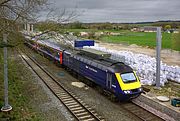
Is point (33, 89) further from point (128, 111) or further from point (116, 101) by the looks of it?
point (128, 111)

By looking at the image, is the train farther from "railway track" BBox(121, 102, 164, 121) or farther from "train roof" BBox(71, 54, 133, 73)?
"railway track" BBox(121, 102, 164, 121)

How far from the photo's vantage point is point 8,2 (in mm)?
11117

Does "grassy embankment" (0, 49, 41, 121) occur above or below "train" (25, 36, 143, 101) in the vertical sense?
below

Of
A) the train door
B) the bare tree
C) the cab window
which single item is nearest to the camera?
the bare tree

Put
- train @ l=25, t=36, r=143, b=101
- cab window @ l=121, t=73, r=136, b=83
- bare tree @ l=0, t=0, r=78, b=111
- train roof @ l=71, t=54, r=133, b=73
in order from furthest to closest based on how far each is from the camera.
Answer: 1. train roof @ l=71, t=54, r=133, b=73
2. cab window @ l=121, t=73, r=136, b=83
3. train @ l=25, t=36, r=143, b=101
4. bare tree @ l=0, t=0, r=78, b=111

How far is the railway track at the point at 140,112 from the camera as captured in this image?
15.0 metres

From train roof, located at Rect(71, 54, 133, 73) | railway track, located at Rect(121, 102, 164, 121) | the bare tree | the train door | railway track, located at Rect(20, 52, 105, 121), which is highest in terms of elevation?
the bare tree

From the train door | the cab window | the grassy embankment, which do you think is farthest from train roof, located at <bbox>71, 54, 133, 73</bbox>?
the grassy embankment

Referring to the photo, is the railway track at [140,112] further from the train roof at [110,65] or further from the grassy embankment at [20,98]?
the grassy embankment at [20,98]

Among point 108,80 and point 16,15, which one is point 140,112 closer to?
point 108,80

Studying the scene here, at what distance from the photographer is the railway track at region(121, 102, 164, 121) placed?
15.0 metres

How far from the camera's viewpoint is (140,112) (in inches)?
635

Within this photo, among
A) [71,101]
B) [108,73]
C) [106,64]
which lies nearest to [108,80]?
[108,73]

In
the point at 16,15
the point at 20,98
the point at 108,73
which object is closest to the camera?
the point at 16,15
